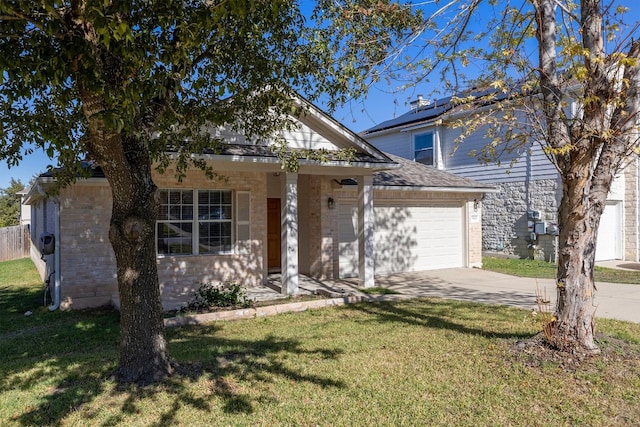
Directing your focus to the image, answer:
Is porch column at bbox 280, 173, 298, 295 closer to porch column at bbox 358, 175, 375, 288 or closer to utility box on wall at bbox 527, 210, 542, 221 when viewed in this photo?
porch column at bbox 358, 175, 375, 288

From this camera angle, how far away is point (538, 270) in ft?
48.2

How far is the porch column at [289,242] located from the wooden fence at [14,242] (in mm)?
19017

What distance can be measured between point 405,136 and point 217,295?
14.7m

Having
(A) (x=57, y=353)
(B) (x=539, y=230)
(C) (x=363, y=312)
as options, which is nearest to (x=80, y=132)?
(A) (x=57, y=353)

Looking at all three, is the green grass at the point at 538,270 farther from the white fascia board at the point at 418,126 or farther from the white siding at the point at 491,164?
the white fascia board at the point at 418,126

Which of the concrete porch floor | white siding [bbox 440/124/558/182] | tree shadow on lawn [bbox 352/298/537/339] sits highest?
white siding [bbox 440/124/558/182]

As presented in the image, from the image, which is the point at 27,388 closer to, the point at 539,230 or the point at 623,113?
the point at 623,113

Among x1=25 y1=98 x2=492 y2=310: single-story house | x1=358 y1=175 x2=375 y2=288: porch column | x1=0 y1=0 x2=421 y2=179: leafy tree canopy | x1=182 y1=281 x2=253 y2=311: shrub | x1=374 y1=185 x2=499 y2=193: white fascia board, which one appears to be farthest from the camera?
x1=374 y1=185 x2=499 y2=193: white fascia board

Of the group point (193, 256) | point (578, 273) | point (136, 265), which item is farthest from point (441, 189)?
point (136, 265)

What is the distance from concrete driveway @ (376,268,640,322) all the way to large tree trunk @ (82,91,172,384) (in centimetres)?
637

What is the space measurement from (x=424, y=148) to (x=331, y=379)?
1683cm

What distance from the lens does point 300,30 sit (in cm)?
719

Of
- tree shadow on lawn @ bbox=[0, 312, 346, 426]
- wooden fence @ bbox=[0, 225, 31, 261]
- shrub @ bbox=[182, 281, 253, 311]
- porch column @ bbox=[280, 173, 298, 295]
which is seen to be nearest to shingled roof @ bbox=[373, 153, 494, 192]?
porch column @ bbox=[280, 173, 298, 295]

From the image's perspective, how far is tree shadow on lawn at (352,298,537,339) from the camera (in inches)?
284
